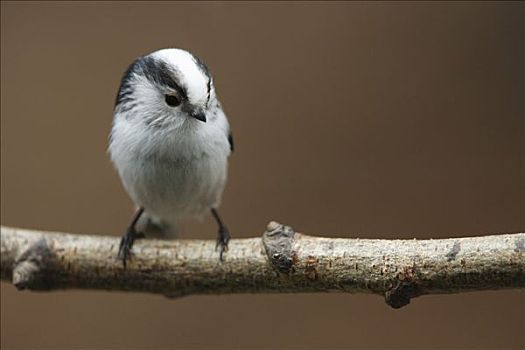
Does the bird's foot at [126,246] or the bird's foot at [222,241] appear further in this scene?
the bird's foot at [126,246]

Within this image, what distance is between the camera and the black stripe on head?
1276 mm

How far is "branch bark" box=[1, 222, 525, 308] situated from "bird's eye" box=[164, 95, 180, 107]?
29 centimetres

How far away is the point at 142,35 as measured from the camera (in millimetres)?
2453

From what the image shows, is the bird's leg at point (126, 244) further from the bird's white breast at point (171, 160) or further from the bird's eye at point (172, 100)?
the bird's eye at point (172, 100)

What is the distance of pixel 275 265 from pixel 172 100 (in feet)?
1.17

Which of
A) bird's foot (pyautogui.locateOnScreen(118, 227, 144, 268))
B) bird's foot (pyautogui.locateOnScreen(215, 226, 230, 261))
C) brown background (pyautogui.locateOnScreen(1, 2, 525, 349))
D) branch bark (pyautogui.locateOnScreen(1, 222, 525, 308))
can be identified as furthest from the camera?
brown background (pyautogui.locateOnScreen(1, 2, 525, 349))

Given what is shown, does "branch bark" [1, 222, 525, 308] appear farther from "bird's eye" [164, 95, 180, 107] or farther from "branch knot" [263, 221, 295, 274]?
"bird's eye" [164, 95, 180, 107]

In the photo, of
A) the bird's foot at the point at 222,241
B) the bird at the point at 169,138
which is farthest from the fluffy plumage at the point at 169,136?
the bird's foot at the point at 222,241

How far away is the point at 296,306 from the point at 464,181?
662mm

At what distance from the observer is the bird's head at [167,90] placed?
125 centimetres

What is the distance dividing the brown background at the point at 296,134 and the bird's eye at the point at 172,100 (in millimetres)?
1051

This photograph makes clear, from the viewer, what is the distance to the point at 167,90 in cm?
131

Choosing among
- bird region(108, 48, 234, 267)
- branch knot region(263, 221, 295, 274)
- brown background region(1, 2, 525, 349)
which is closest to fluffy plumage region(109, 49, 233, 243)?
bird region(108, 48, 234, 267)

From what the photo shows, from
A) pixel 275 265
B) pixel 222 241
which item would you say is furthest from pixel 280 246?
pixel 222 241
